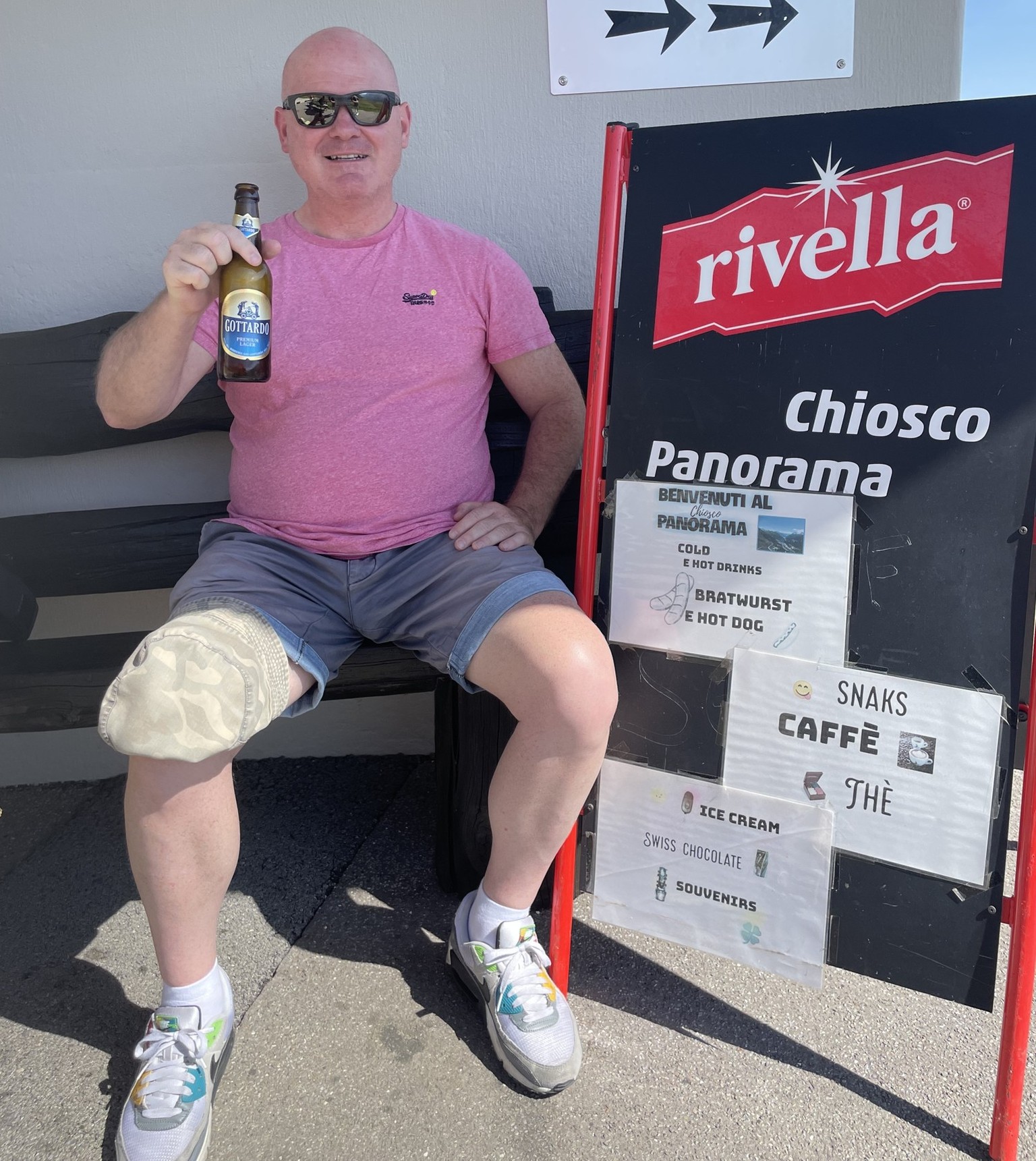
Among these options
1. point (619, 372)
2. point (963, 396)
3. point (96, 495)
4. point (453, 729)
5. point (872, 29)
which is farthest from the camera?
point (96, 495)

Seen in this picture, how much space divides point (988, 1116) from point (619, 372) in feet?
5.10

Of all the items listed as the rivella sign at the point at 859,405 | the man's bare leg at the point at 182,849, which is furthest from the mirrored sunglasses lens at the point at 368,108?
the man's bare leg at the point at 182,849

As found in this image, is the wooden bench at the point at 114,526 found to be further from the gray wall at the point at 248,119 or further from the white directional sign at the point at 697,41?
the white directional sign at the point at 697,41

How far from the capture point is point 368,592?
194 centimetres

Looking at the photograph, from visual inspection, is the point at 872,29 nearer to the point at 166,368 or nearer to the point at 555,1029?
the point at 166,368

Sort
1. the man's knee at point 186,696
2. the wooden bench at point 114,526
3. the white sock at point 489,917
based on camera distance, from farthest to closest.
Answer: the wooden bench at point 114,526 → the white sock at point 489,917 → the man's knee at point 186,696

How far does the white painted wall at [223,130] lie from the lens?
97.9 inches

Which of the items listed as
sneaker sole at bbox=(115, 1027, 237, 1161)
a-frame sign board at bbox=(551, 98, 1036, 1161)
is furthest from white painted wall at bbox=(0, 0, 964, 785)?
sneaker sole at bbox=(115, 1027, 237, 1161)

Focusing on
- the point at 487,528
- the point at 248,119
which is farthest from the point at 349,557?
the point at 248,119

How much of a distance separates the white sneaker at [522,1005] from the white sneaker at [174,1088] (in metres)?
0.50

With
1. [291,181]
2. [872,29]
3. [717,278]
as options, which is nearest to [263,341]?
[717,278]

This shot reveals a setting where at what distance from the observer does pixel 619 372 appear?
1784 millimetres

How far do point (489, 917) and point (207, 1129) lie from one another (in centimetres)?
62

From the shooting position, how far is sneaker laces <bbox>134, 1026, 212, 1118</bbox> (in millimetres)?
1564
